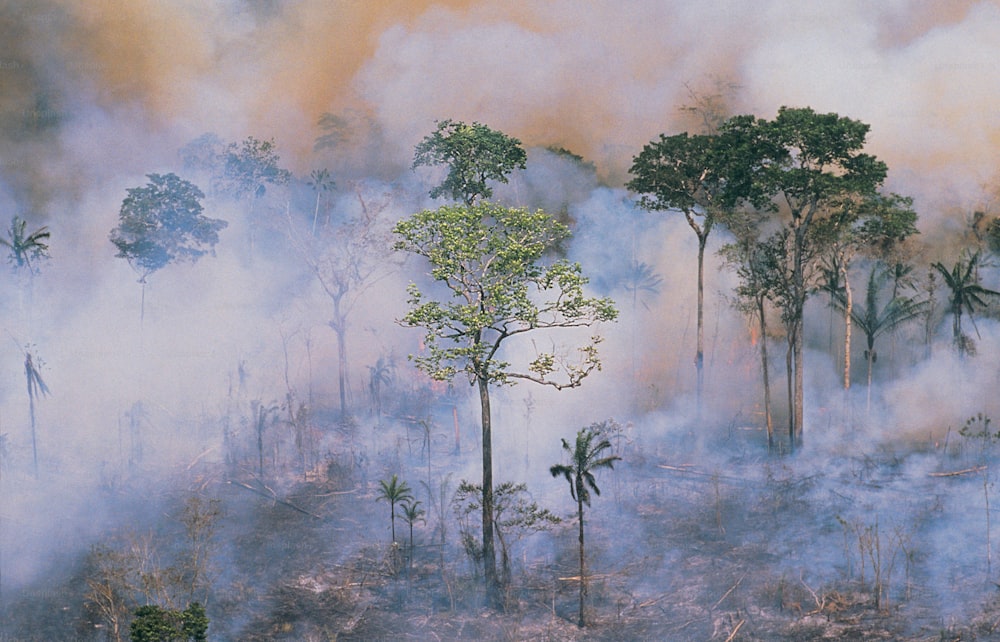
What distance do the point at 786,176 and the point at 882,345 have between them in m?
19.2

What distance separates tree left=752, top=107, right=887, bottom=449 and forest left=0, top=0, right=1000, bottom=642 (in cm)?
17

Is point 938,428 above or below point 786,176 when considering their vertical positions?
below

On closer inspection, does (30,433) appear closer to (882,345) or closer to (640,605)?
(640,605)

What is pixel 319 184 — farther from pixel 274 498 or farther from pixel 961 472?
pixel 961 472

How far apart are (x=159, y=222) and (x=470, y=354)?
27.0 metres

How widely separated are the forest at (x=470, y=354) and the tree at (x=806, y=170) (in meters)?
0.17

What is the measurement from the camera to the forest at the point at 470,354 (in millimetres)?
37625

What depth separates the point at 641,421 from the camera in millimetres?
53625

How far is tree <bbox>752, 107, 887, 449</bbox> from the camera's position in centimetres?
4669

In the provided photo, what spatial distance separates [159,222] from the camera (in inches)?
2295

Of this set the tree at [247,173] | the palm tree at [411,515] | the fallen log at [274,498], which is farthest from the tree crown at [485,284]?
the tree at [247,173]

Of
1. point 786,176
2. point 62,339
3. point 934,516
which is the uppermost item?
Result: point 786,176

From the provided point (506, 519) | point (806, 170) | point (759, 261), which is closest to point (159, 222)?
point (506, 519)

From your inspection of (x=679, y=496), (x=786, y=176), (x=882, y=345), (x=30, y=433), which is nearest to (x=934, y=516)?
(x=679, y=496)
